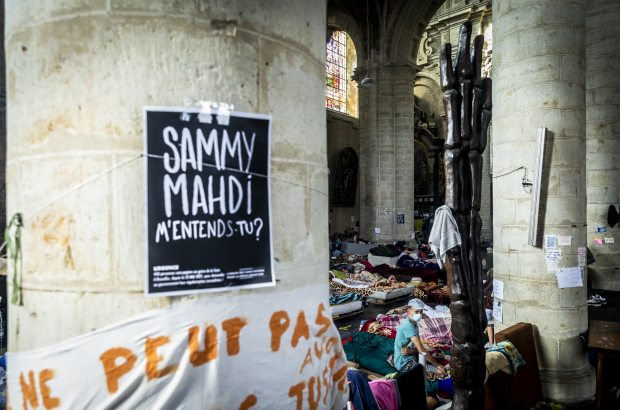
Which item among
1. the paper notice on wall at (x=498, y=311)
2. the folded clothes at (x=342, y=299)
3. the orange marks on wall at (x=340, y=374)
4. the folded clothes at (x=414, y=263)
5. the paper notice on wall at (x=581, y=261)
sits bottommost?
the folded clothes at (x=342, y=299)

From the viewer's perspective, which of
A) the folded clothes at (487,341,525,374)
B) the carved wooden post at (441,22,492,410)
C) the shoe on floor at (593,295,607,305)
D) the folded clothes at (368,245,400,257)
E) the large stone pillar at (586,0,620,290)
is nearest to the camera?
the carved wooden post at (441,22,492,410)

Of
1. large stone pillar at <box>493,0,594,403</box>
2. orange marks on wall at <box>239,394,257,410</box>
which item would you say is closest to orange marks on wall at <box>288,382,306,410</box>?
orange marks on wall at <box>239,394,257,410</box>

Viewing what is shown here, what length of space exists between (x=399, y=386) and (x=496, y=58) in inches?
174

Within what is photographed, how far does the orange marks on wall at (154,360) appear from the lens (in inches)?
48.7

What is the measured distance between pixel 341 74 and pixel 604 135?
17282 mm

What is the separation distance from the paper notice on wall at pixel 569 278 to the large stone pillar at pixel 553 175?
6 centimetres

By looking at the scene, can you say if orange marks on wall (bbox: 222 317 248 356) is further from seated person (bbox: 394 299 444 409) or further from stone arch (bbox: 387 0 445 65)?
stone arch (bbox: 387 0 445 65)

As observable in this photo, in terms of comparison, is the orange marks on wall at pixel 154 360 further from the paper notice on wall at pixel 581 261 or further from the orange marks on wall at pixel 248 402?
the paper notice on wall at pixel 581 261

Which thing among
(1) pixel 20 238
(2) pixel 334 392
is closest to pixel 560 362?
(2) pixel 334 392

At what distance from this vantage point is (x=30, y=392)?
1.26 meters

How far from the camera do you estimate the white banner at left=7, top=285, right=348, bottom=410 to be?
1219 mm

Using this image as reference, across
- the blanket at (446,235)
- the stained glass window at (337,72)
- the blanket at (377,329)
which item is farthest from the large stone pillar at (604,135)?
the stained glass window at (337,72)

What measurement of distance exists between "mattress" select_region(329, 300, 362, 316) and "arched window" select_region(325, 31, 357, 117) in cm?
1590

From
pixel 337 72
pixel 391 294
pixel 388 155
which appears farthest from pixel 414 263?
pixel 337 72
